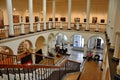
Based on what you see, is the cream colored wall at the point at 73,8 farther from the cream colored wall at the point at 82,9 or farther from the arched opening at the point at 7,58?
the arched opening at the point at 7,58

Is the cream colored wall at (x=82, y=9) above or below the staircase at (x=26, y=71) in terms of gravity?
above

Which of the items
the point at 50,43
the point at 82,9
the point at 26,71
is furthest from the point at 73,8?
the point at 26,71

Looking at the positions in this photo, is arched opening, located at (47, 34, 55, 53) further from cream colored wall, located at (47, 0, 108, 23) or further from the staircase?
the staircase

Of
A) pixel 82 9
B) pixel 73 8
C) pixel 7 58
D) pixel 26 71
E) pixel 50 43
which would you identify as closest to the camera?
pixel 26 71

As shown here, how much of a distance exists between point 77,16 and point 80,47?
6.84 metres

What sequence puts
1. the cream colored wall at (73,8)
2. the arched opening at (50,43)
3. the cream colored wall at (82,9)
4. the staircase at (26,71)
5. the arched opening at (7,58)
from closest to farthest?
1. the staircase at (26,71)
2. the arched opening at (7,58)
3. the cream colored wall at (73,8)
4. the arched opening at (50,43)
5. the cream colored wall at (82,9)

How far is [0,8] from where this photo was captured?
14742 mm

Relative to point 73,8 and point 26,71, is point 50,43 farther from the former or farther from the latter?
point 26,71

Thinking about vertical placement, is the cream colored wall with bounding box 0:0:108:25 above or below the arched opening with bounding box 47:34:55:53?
above

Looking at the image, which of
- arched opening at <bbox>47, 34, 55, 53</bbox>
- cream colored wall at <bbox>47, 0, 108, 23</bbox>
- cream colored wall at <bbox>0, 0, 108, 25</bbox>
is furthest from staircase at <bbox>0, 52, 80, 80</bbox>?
cream colored wall at <bbox>47, 0, 108, 23</bbox>

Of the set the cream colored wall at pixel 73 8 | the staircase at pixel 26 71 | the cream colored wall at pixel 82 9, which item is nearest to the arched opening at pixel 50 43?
the cream colored wall at pixel 73 8

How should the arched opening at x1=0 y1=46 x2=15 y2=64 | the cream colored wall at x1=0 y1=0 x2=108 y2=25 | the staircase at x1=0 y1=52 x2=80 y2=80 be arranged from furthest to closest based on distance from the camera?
the cream colored wall at x1=0 y1=0 x2=108 y2=25, the arched opening at x1=0 y1=46 x2=15 y2=64, the staircase at x1=0 y1=52 x2=80 y2=80

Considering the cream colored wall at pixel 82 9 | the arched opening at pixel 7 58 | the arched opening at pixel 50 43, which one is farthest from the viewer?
the cream colored wall at pixel 82 9

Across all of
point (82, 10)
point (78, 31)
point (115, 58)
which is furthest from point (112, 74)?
point (82, 10)
